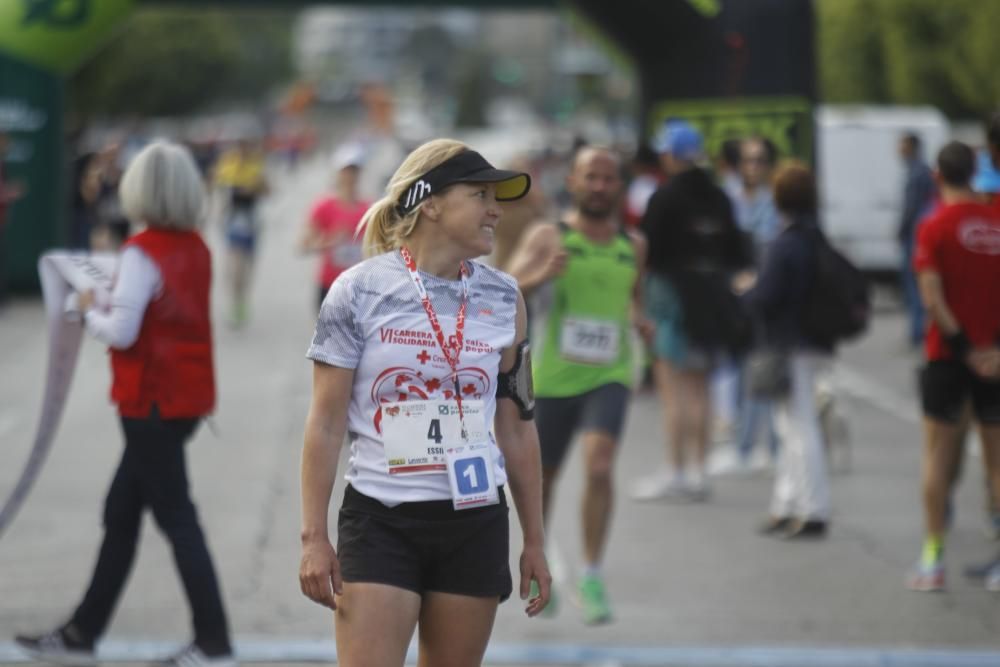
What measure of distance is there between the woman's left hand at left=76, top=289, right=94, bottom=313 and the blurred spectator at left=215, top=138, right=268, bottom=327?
433 inches

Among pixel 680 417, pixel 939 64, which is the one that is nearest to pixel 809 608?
pixel 680 417

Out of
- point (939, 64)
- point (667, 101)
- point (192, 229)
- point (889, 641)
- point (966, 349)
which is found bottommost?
point (889, 641)

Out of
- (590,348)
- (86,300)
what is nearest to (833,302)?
(590,348)

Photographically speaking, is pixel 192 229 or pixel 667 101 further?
pixel 667 101

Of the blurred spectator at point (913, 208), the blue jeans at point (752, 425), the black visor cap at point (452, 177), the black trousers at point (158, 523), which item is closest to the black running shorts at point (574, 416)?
the black trousers at point (158, 523)

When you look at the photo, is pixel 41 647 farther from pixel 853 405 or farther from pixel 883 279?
pixel 883 279

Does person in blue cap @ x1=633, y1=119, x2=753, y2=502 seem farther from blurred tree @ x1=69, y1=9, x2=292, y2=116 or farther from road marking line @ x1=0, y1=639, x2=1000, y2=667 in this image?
blurred tree @ x1=69, y1=9, x2=292, y2=116

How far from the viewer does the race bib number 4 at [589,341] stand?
6871 mm

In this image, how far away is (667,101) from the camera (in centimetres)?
1459

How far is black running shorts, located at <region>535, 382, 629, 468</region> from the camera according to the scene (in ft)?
22.5

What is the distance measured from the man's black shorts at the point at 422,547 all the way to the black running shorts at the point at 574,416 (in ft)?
9.15

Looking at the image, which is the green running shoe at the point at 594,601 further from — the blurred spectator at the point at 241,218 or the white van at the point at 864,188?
the white van at the point at 864,188

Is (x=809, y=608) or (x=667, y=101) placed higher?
(x=667, y=101)

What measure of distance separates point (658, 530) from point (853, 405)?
16.6 ft
